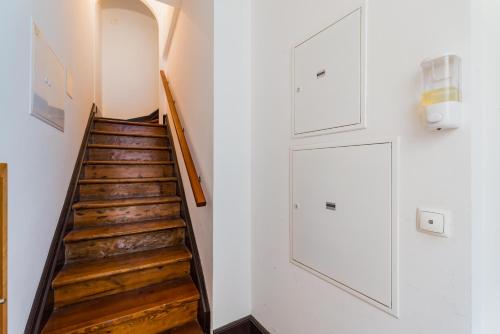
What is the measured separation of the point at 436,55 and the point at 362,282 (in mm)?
856

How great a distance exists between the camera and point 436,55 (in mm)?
724

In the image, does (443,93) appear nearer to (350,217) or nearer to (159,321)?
(350,217)

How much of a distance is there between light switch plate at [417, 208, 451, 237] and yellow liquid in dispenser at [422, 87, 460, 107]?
1.10 feet

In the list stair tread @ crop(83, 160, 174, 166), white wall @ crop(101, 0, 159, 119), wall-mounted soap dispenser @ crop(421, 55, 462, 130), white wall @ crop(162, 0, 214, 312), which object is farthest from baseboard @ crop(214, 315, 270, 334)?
white wall @ crop(101, 0, 159, 119)

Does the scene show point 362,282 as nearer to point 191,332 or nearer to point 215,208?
point 215,208

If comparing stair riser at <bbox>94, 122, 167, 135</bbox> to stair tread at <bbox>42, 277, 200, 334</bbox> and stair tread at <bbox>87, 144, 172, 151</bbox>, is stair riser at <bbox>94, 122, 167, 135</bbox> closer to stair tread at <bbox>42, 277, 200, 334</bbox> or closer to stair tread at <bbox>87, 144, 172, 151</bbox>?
stair tread at <bbox>87, 144, 172, 151</bbox>

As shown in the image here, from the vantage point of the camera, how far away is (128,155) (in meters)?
2.69

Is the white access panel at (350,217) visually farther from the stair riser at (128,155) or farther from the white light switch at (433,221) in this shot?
the stair riser at (128,155)

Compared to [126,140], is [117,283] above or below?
below

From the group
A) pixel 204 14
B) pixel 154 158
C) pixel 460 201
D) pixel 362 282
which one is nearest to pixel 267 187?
pixel 362 282

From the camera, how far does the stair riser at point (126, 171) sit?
7.77 feet

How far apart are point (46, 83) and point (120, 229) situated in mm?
1136

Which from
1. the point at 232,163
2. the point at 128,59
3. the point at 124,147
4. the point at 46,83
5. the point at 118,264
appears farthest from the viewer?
the point at 128,59

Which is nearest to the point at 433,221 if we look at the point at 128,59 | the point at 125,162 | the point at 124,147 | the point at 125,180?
the point at 125,180
